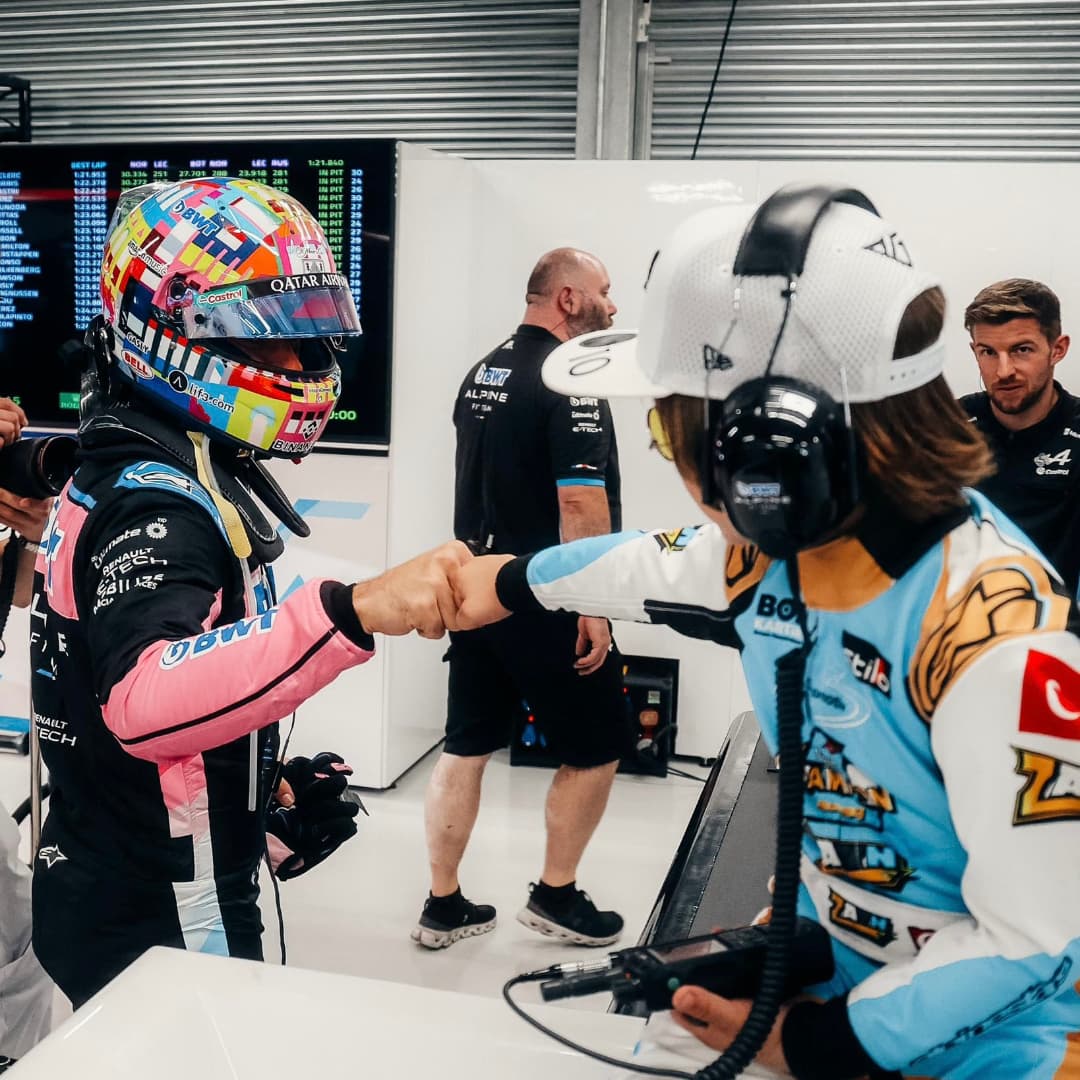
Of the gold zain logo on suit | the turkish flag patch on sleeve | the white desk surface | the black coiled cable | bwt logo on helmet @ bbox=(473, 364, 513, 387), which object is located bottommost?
the white desk surface

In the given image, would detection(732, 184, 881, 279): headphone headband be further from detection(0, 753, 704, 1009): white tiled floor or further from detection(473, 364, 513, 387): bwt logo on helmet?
detection(473, 364, 513, 387): bwt logo on helmet

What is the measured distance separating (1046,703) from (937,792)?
135 millimetres

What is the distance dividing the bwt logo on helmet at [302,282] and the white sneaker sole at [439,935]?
206cm

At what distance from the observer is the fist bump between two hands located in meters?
1.20

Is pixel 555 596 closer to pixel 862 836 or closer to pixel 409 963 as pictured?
pixel 862 836

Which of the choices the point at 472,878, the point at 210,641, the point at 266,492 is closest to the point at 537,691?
the point at 472,878

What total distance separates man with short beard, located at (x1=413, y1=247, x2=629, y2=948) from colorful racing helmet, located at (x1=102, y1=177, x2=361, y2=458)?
5.14ft

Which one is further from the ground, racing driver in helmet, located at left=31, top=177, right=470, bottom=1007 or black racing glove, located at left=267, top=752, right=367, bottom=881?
racing driver in helmet, located at left=31, top=177, right=470, bottom=1007

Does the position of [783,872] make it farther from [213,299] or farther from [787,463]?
[213,299]

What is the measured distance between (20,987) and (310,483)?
2397 millimetres

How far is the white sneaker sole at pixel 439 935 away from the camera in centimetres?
311

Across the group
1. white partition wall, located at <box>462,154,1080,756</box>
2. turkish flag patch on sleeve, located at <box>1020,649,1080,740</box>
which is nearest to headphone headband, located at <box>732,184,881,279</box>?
turkish flag patch on sleeve, located at <box>1020,649,1080,740</box>

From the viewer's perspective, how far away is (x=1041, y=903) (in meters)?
0.82

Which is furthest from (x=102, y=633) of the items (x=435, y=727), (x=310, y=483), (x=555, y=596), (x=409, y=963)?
(x=435, y=727)
